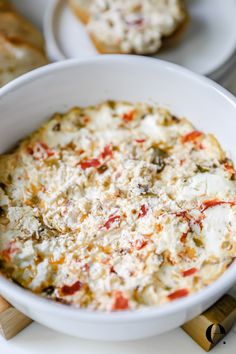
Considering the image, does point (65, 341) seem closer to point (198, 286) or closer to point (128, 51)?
point (198, 286)

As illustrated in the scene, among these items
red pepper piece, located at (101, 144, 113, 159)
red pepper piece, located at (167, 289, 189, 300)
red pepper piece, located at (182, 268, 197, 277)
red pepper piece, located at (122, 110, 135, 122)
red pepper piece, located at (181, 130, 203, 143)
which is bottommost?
red pepper piece, located at (167, 289, 189, 300)

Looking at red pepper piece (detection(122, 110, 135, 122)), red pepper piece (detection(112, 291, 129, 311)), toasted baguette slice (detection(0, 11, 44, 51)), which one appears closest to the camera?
red pepper piece (detection(112, 291, 129, 311))

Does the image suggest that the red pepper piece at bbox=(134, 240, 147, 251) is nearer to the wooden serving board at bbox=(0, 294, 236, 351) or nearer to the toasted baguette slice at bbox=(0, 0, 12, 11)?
the wooden serving board at bbox=(0, 294, 236, 351)

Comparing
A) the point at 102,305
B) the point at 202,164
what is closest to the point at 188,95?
the point at 202,164

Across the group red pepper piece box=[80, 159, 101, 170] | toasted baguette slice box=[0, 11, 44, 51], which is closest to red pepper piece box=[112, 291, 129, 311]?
red pepper piece box=[80, 159, 101, 170]

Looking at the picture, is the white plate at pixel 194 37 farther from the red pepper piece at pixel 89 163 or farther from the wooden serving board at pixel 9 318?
the wooden serving board at pixel 9 318
